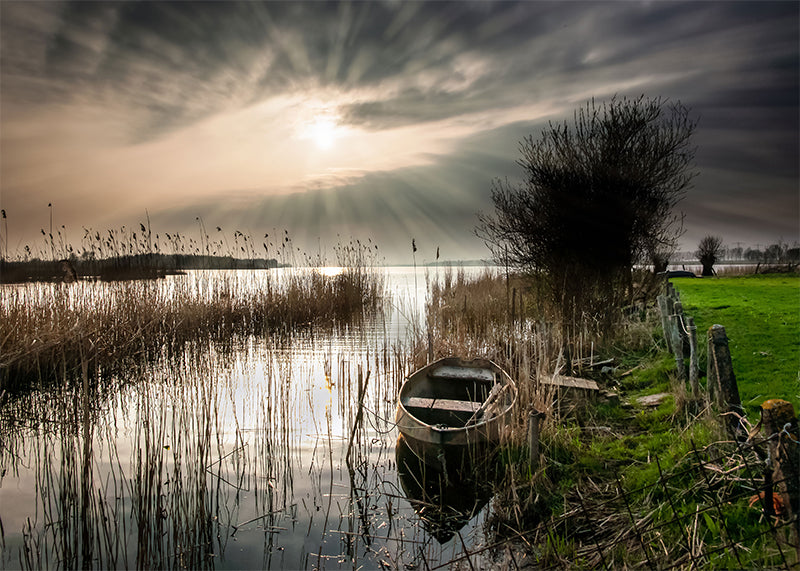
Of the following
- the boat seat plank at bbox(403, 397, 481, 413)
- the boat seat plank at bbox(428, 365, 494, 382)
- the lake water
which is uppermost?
the boat seat plank at bbox(428, 365, 494, 382)

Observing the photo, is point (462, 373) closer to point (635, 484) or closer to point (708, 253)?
point (635, 484)

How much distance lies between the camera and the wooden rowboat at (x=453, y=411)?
4668 mm

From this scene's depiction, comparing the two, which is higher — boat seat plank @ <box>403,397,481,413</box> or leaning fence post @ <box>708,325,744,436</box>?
leaning fence post @ <box>708,325,744,436</box>

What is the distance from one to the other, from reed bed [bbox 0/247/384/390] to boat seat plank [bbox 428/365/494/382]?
3.90 m

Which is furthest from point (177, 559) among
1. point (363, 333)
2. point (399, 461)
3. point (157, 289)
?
point (363, 333)

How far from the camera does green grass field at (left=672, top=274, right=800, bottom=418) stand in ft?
16.5

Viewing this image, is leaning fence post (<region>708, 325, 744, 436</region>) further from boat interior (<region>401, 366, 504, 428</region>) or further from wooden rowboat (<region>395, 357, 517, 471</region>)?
boat interior (<region>401, 366, 504, 428</region>)

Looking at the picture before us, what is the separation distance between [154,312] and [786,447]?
34.4ft

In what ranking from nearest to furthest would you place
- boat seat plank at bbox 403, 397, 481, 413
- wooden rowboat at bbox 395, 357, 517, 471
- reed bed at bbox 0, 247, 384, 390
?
wooden rowboat at bbox 395, 357, 517, 471 → boat seat plank at bbox 403, 397, 481, 413 → reed bed at bbox 0, 247, 384, 390

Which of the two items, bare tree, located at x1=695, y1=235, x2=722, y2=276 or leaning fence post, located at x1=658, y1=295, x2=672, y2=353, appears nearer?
leaning fence post, located at x1=658, y1=295, x2=672, y2=353

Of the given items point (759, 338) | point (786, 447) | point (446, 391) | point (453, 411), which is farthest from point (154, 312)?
point (759, 338)

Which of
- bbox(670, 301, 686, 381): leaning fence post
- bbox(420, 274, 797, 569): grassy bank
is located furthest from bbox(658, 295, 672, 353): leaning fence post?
bbox(670, 301, 686, 381): leaning fence post

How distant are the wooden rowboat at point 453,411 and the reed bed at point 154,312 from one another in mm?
3090

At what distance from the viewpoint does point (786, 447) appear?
248 cm
